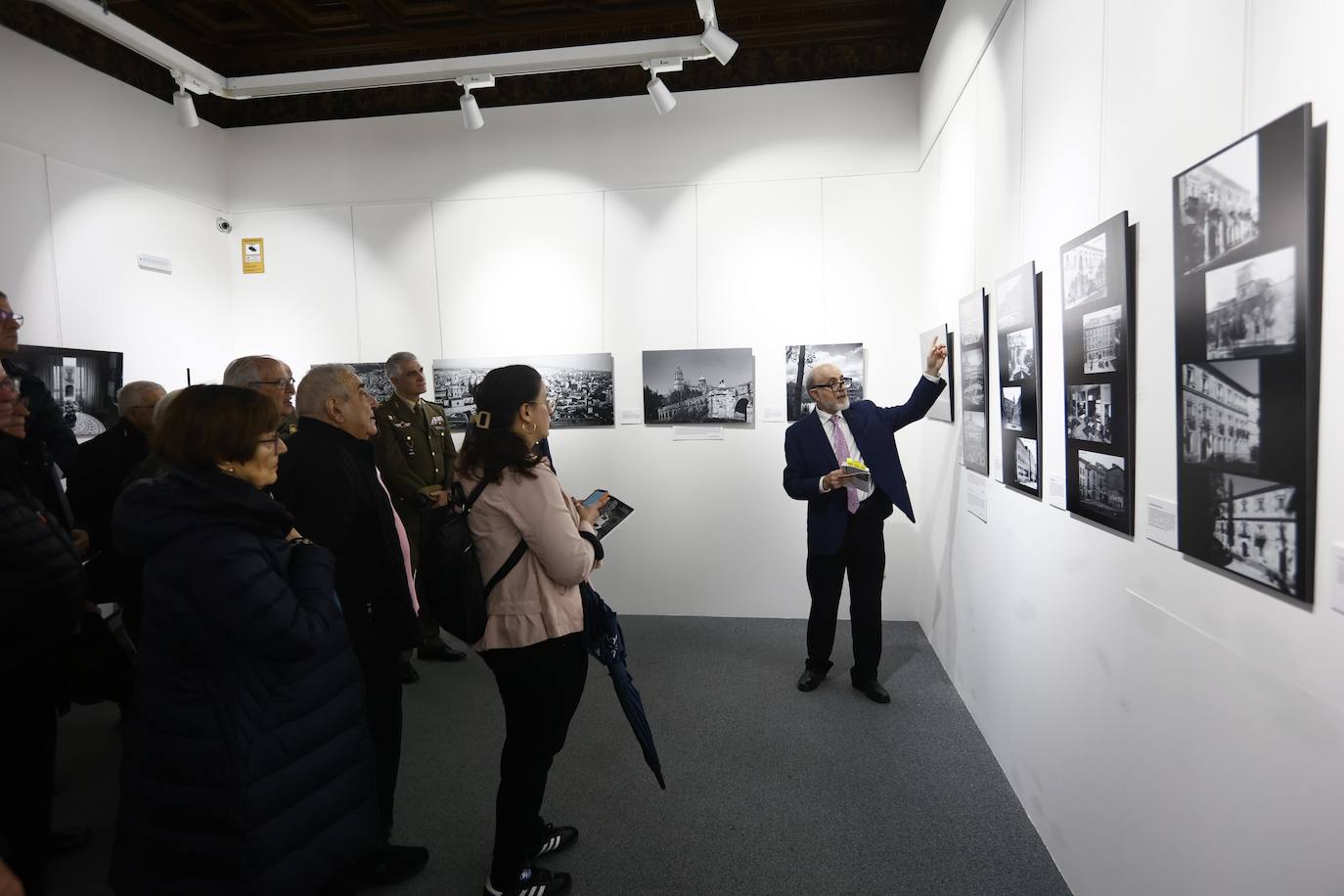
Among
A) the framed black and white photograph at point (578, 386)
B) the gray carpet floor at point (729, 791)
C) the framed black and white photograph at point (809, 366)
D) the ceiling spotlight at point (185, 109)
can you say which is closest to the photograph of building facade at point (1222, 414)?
the gray carpet floor at point (729, 791)

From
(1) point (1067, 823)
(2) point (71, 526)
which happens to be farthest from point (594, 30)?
(1) point (1067, 823)

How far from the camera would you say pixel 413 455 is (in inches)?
185

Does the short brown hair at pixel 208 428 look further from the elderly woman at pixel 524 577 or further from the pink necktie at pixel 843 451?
the pink necktie at pixel 843 451

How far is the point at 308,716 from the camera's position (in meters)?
1.68

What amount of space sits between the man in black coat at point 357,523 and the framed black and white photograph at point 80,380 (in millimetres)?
3247

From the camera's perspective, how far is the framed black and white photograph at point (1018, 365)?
8.56 feet

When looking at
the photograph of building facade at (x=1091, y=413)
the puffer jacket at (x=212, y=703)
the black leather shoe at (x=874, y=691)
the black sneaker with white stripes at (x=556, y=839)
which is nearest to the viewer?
the puffer jacket at (x=212, y=703)

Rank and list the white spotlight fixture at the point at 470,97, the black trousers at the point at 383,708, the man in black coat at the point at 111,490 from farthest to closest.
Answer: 1. the white spotlight fixture at the point at 470,97
2. the man in black coat at the point at 111,490
3. the black trousers at the point at 383,708

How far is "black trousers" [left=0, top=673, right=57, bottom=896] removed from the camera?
7.28 ft

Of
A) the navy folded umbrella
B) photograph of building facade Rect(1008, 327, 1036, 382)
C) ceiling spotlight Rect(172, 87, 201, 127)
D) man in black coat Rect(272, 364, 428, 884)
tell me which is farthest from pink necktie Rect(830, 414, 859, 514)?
ceiling spotlight Rect(172, 87, 201, 127)

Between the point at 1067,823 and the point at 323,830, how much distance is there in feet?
8.04

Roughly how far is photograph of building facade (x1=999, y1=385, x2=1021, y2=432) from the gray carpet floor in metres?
1.66

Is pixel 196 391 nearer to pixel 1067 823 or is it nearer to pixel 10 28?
pixel 1067 823

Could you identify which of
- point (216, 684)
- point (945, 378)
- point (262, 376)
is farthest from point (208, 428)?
point (945, 378)
